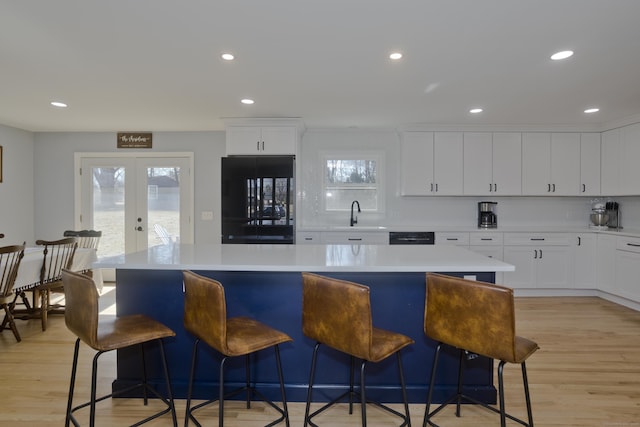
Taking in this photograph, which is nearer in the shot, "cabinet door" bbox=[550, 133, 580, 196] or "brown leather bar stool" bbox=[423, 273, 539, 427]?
"brown leather bar stool" bbox=[423, 273, 539, 427]

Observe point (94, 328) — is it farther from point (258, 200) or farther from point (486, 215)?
point (486, 215)

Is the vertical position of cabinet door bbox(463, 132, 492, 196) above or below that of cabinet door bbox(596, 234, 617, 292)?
above

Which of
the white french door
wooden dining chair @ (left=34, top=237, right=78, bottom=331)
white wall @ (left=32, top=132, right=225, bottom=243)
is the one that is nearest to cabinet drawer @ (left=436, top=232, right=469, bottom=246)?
white wall @ (left=32, top=132, right=225, bottom=243)

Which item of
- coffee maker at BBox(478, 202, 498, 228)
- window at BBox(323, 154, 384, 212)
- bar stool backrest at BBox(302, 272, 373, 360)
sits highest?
window at BBox(323, 154, 384, 212)

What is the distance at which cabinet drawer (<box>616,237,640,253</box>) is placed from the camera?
425 cm

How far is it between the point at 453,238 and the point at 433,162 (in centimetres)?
109

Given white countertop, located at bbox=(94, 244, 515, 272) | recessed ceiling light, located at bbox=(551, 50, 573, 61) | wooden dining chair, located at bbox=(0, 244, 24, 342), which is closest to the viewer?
white countertop, located at bbox=(94, 244, 515, 272)

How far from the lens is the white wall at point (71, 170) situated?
5.65m

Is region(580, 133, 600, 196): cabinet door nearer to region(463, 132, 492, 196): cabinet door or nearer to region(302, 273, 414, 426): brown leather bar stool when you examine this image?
region(463, 132, 492, 196): cabinet door

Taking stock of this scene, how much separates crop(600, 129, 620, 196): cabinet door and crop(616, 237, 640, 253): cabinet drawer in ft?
2.45

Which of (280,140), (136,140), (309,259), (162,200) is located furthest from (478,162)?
(136,140)

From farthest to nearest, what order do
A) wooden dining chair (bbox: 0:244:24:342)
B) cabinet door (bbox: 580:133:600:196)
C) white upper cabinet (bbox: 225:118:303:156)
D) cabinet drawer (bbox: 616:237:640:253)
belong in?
cabinet door (bbox: 580:133:600:196), white upper cabinet (bbox: 225:118:303:156), cabinet drawer (bbox: 616:237:640:253), wooden dining chair (bbox: 0:244:24:342)

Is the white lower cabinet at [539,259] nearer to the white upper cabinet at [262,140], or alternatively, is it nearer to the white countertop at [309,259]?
the white countertop at [309,259]

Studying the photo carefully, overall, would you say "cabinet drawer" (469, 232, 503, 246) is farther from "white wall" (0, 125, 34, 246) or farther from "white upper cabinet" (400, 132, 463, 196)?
"white wall" (0, 125, 34, 246)
